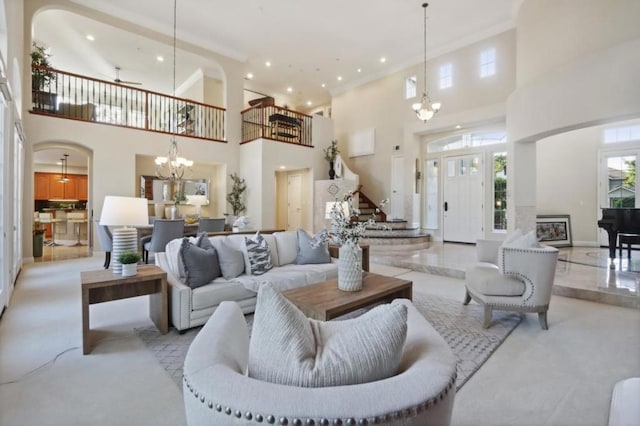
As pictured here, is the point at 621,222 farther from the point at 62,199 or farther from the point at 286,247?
the point at 62,199

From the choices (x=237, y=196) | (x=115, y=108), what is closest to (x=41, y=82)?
(x=115, y=108)

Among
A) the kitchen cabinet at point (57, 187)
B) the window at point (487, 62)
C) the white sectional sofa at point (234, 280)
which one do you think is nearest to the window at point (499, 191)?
the window at point (487, 62)

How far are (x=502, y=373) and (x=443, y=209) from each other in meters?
6.85

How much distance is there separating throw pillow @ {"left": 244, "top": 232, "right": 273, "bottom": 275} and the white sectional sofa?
0.16 ft

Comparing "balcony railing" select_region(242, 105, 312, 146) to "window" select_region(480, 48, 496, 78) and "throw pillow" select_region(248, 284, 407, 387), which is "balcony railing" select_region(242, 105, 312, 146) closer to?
"window" select_region(480, 48, 496, 78)

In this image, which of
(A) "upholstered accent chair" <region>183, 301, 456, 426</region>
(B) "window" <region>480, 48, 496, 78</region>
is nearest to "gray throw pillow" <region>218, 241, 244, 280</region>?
(A) "upholstered accent chair" <region>183, 301, 456, 426</region>

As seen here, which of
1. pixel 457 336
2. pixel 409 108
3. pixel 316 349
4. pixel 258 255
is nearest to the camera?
pixel 316 349

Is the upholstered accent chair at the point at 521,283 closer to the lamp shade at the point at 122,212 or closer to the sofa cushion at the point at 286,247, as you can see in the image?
the sofa cushion at the point at 286,247

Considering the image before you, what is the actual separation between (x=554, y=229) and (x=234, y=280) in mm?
7676

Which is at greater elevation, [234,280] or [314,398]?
[314,398]

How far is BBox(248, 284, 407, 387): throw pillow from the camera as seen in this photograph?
0.86m

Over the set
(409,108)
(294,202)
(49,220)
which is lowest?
(49,220)

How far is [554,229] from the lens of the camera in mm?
7293

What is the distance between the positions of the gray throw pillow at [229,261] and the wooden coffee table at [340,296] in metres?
0.79
